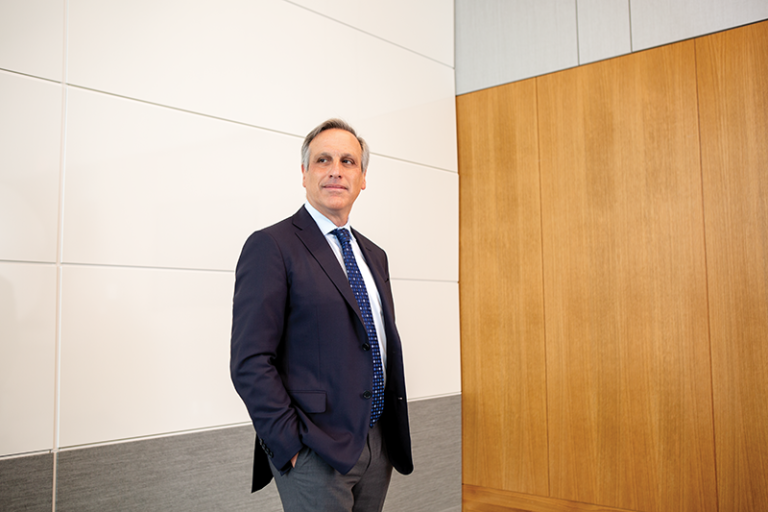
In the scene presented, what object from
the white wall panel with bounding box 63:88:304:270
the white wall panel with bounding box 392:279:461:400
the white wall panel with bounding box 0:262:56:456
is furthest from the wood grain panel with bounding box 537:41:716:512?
the white wall panel with bounding box 0:262:56:456

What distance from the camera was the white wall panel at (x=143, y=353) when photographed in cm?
207

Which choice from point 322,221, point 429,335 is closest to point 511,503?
point 429,335

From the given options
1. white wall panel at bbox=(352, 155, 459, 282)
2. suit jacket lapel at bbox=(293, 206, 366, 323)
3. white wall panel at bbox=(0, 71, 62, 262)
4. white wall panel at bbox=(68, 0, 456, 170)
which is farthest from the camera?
white wall panel at bbox=(352, 155, 459, 282)

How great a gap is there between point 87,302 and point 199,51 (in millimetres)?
1159

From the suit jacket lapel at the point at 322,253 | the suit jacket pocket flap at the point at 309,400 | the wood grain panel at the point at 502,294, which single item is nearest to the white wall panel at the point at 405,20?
the wood grain panel at the point at 502,294

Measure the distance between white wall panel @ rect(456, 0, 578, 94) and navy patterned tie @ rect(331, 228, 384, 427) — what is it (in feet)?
7.28

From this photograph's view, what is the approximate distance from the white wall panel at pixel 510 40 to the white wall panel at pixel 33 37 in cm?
243

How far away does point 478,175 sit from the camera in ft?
12.1

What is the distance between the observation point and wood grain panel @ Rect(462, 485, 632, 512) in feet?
10.2

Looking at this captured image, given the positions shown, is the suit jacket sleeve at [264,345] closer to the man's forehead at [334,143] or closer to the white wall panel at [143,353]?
the man's forehead at [334,143]

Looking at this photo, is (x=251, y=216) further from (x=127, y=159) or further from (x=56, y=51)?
(x=56, y=51)

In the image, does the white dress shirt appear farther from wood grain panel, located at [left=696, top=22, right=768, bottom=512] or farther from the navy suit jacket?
wood grain panel, located at [left=696, top=22, right=768, bottom=512]

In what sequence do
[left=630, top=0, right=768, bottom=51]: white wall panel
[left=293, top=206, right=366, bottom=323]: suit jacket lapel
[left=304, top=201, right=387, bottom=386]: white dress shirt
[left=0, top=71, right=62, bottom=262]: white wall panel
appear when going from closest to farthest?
[left=293, top=206, right=366, bottom=323]: suit jacket lapel, [left=304, top=201, right=387, bottom=386]: white dress shirt, [left=0, top=71, right=62, bottom=262]: white wall panel, [left=630, top=0, right=768, bottom=51]: white wall panel

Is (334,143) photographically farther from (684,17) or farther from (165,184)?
(684,17)
